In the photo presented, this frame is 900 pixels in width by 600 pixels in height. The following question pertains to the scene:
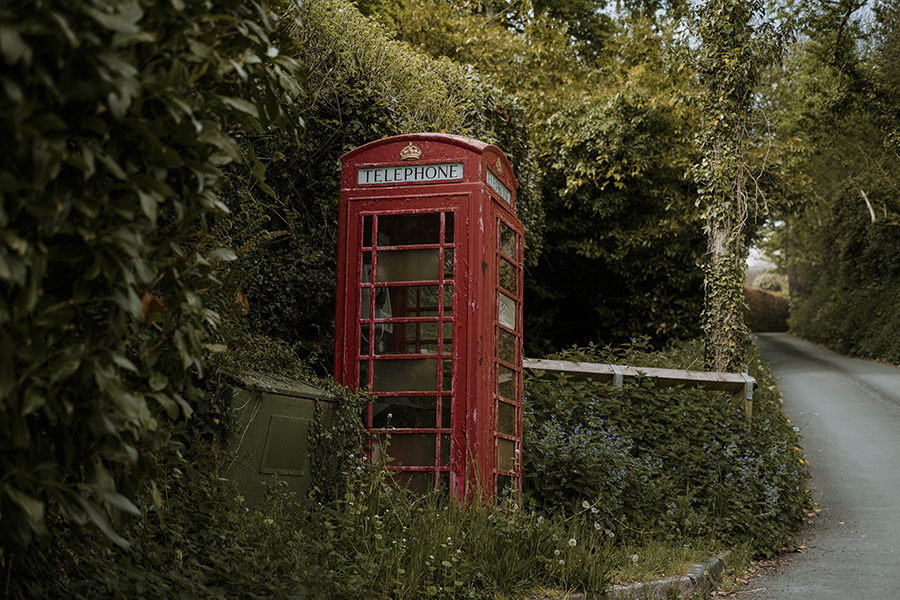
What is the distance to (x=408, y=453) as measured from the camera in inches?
223

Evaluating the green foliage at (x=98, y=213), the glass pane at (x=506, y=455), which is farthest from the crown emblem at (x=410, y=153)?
the green foliage at (x=98, y=213)

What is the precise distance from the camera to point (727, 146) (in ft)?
38.3

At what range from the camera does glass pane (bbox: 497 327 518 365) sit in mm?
5898

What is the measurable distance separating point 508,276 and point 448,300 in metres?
0.77

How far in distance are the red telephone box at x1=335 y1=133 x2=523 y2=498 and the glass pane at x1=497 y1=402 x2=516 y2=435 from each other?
0.03m

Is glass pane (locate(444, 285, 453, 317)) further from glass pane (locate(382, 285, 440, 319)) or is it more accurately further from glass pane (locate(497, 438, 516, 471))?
glass pane (locate(497, 438, 516, 471))

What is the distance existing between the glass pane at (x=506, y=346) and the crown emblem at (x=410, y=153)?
140cm

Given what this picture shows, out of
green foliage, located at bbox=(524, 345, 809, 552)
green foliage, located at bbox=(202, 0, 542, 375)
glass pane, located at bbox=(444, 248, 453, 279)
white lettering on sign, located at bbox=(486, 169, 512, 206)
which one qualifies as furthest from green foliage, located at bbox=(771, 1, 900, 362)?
glass pane, located at bbox=(444, 248, 453, 279)

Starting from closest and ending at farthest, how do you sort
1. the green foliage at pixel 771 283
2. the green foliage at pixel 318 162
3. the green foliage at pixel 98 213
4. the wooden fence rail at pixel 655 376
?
the green foliage at pixel 98 213 < the green foliage at pixel 318 162 < the wooden fence rail at pixel 655 376 < the green foliage at pixel 771 283

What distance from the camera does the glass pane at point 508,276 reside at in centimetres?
603

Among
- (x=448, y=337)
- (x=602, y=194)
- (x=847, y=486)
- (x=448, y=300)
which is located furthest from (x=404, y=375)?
(x=602, y=194)

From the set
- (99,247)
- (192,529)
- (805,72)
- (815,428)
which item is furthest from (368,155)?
(805,72)

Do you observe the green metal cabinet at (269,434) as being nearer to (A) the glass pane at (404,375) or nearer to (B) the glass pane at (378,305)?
(A) the glass pane at (404,375)

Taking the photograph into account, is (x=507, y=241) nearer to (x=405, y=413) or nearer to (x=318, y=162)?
(x=405, y=413)
